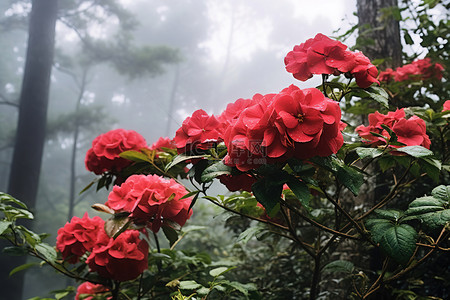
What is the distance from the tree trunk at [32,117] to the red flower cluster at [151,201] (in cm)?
227

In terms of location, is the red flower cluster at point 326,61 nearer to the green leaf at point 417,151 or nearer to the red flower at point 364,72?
the red flower at point 364,72

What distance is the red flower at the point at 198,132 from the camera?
589 mm

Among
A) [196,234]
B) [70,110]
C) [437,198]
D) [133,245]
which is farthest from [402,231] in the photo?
[70,110]

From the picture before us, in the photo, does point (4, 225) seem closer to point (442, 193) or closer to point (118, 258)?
point (118, 258)

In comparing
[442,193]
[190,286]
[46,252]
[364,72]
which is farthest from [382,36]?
[46,252]

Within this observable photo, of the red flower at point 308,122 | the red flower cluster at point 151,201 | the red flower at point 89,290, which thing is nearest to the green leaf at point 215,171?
the red flower at point 308,122

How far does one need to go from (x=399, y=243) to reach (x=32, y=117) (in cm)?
307

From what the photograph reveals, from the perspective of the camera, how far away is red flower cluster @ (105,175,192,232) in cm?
70

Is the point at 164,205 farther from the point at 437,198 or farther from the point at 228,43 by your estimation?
the point at 228,43

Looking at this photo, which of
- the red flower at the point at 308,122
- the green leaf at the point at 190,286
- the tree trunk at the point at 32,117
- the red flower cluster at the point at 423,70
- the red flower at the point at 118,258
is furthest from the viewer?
the tree trunk at the point at 32,117

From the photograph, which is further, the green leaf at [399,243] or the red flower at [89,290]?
the red flower at [89,290]

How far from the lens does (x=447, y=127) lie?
815 millimetres

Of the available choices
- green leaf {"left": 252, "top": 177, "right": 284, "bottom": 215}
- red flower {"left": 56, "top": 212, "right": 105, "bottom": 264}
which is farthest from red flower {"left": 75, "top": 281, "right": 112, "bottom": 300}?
green leaf {"left": 252, "top": 177, "right": 284, "bottom": 215}

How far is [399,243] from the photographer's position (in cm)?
48
